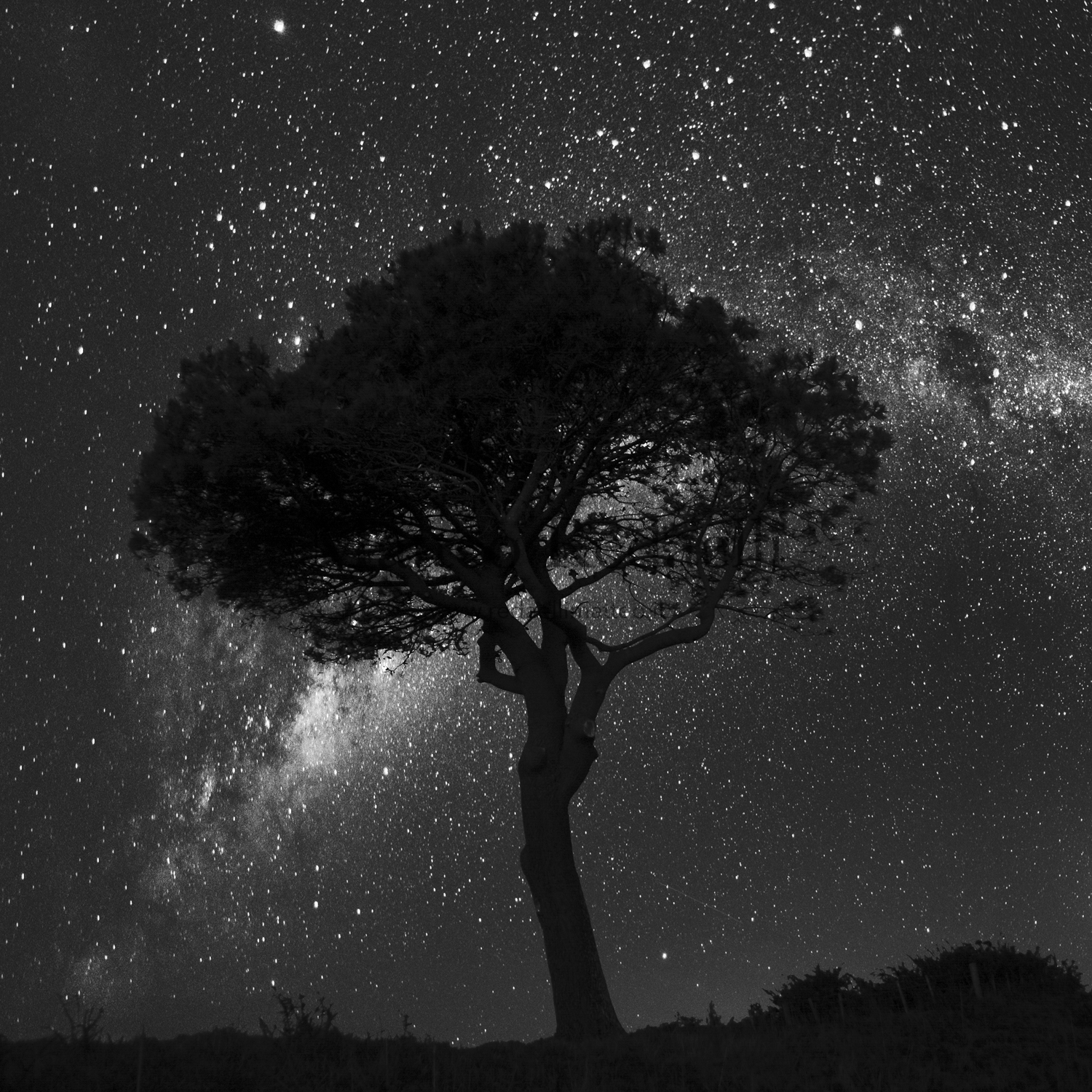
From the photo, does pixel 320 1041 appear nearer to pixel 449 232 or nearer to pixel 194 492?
pixel 194 492

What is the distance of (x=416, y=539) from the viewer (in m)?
13.9

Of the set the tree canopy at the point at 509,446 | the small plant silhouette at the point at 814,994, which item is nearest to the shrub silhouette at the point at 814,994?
the small plant silhouette at the point at 814,994

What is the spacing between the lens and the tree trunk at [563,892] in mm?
11344

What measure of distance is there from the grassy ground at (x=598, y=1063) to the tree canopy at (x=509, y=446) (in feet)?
15.2

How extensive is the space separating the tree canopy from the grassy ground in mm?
4640

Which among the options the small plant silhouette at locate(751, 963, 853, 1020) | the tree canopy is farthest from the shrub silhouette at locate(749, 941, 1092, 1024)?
the tree canopy

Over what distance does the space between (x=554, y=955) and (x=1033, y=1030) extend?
4.44 m

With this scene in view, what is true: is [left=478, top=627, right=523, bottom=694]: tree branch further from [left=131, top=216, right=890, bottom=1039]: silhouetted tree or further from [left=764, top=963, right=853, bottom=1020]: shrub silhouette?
[left=764, top=963, right=853, bottom=1020]: shrub silhouette

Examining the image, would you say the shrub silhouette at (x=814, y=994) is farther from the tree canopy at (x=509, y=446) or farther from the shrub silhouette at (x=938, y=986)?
A: the tree canopy at (x=509, y=446)

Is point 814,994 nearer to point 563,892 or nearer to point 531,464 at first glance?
point 563,892

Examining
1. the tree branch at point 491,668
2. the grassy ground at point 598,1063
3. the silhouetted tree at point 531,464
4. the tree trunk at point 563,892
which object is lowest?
the grassy ground at point 598,1063

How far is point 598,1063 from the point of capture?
909 cm

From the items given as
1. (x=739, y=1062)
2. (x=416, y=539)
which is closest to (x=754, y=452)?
(x=416, y=539)

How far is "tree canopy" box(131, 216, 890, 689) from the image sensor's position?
483 inches
